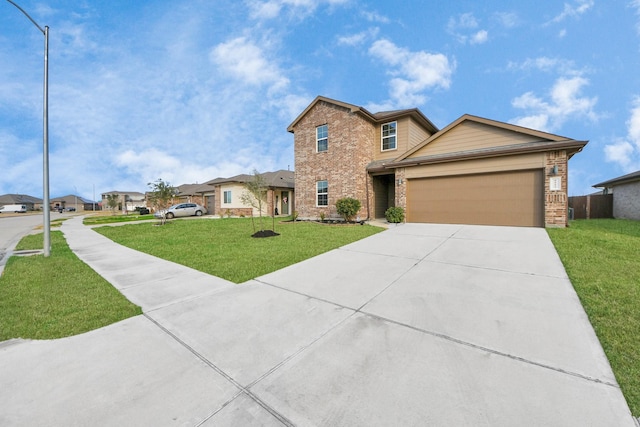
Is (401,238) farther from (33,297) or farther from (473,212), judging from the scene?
(33,297)

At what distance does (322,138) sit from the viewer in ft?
52.3

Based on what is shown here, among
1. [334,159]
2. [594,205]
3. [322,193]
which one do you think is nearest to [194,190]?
[322,193]

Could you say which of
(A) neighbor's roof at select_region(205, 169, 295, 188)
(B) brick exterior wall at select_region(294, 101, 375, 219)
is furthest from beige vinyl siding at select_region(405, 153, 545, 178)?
(A) neighbor's roof at select_region(205, 169, 295, 188)

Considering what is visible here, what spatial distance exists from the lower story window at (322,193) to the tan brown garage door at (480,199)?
196 inches

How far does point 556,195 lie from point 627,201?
1051cm

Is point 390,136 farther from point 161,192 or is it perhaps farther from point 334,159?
point 161,192

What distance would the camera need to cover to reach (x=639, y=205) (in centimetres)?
1399

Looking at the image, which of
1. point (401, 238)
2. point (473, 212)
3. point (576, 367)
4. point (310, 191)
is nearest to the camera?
point (576, 367)

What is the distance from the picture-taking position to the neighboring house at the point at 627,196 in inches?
558

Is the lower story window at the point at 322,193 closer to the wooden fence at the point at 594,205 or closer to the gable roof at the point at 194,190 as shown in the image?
the wooden fence at the point at 594,205

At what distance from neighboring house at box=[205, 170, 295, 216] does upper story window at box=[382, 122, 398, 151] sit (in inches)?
403

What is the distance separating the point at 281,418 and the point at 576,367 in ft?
8.64

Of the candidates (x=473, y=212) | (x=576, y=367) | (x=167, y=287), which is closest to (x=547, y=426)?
(x=576, y=367)

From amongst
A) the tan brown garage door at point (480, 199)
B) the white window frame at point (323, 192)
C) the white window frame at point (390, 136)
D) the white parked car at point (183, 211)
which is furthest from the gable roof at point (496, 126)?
the white parked car at point (183, 211)
